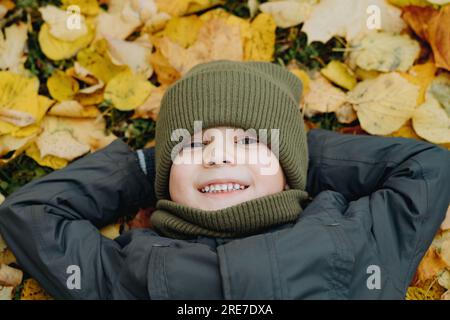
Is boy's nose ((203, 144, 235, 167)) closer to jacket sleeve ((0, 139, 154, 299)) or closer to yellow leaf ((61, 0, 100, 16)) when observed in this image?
jacket sleeve ((0, 139, 154, 299))

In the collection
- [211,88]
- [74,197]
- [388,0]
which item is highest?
[388,0]

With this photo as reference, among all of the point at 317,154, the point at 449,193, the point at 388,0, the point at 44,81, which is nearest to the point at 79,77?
the point at 44,81

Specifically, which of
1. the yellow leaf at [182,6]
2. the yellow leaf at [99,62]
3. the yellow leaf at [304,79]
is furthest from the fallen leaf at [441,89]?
the yellow leaf at [99,62]

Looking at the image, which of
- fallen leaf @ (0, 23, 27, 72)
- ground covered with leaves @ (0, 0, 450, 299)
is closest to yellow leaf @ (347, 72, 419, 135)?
ground covered with leaves @ (0, 0, 450, 299)

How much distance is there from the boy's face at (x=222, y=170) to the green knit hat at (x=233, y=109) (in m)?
0.03

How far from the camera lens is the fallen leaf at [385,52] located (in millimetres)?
1894

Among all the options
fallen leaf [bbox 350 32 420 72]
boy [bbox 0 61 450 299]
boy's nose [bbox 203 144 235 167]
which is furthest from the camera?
fallen leaf [bbox 350 32 420 72]

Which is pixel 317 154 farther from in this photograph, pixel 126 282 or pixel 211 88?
pixel 126 282

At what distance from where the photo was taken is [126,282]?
1509 mm

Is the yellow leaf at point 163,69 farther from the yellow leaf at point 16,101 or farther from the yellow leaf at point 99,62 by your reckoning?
the yellow leaf at point 16,101

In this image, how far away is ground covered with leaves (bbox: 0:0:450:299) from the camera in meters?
1.86

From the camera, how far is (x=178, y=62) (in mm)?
1983

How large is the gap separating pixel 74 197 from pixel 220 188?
0.48m

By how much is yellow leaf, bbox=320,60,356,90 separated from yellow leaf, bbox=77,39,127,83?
759 mm
